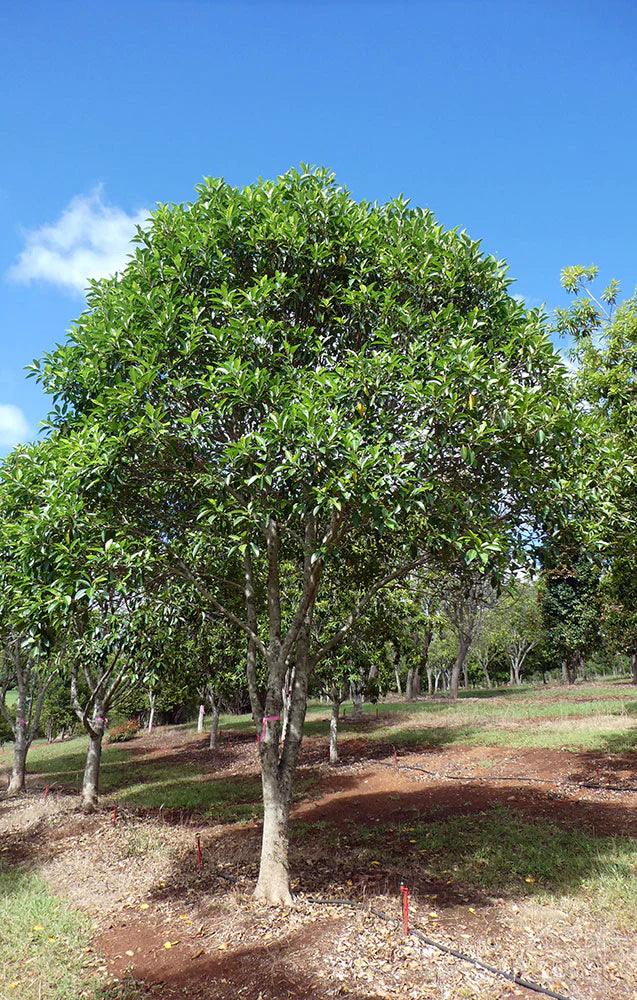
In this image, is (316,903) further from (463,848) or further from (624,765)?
(624,765)

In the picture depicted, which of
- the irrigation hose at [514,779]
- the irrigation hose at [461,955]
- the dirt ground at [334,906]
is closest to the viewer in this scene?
the irrigation hose at [461,955]

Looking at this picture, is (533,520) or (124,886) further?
(124,886)

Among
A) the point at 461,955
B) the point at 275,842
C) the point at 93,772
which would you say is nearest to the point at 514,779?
the point at 275,842

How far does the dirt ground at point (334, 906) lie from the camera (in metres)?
7.09

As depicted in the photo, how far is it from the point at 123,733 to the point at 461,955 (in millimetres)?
36014

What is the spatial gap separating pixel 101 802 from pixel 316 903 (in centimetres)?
1266

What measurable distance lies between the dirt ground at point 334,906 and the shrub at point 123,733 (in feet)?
69.9

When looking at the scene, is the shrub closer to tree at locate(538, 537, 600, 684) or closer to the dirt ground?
the dirt ground

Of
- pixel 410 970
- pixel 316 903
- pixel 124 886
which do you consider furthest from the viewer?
pixel 124 886

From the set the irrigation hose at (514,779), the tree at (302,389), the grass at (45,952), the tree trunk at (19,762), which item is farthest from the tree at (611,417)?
the tree trunk at (19,762)

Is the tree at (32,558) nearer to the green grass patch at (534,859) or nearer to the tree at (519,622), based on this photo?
→ the green grass patch at (534,859)

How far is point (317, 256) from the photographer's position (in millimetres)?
8844

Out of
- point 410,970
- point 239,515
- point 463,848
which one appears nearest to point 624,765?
point 463,848

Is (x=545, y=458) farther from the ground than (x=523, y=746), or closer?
farther from the ground
